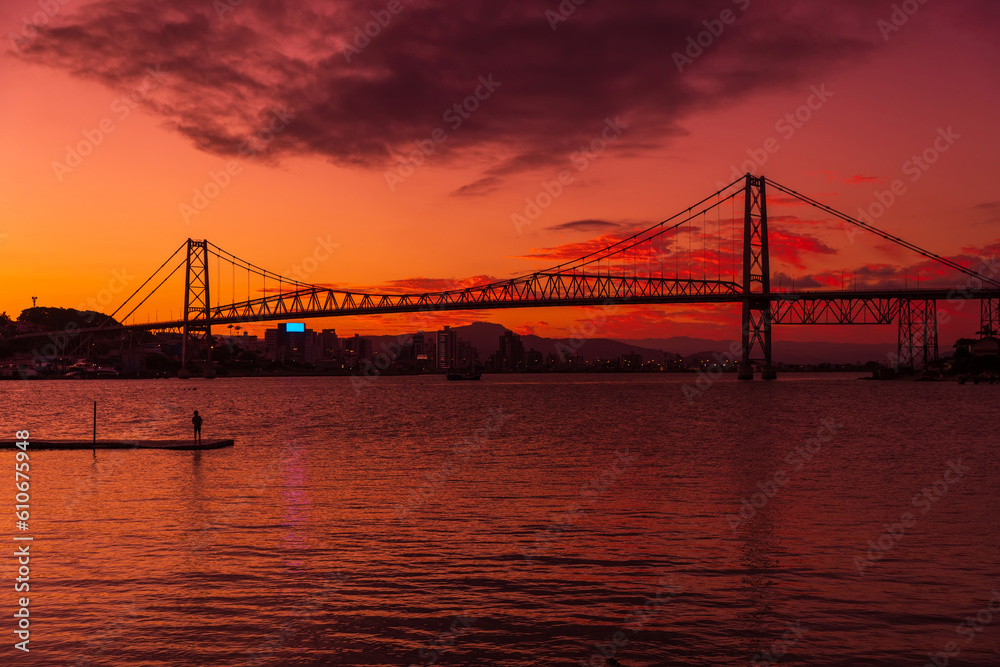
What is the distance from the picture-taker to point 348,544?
15578 millimetres

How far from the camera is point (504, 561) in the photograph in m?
14.3
